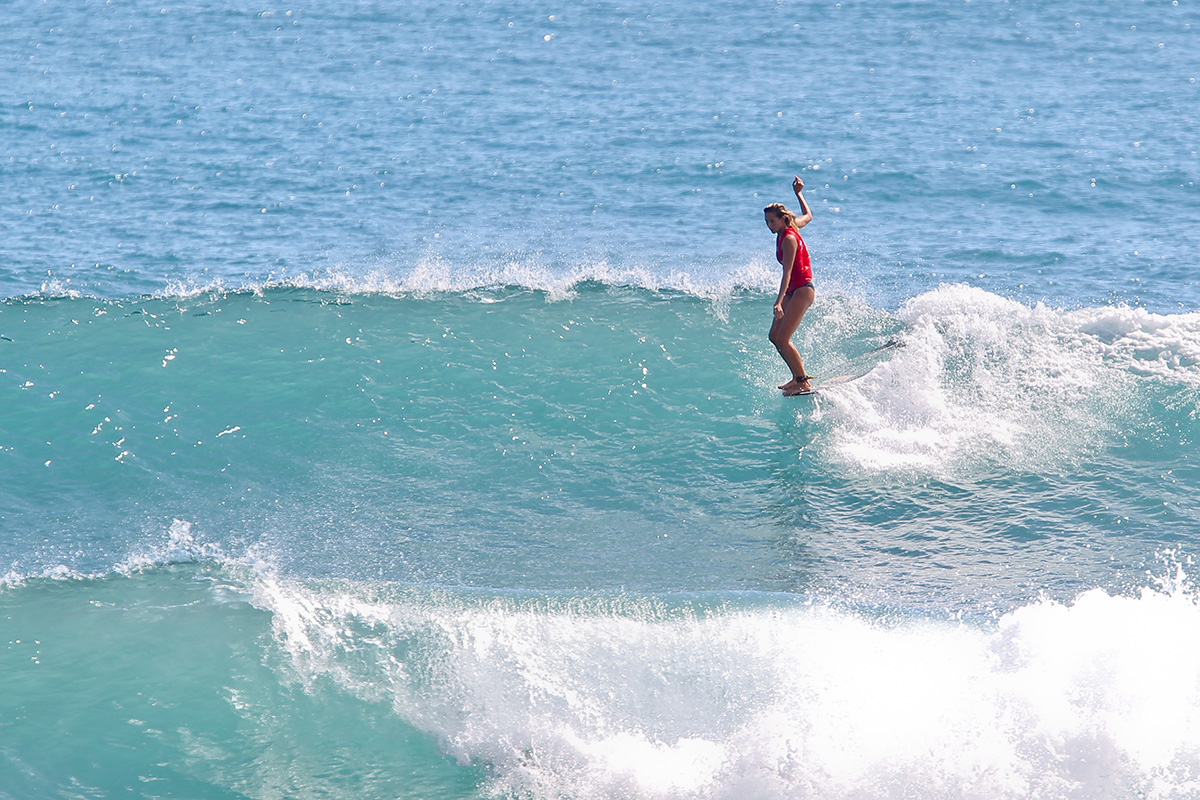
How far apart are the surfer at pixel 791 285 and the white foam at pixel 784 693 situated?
3365 mm

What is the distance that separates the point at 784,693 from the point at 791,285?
4643 millimetres

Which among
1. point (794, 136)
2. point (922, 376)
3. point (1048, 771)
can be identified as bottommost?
point (1048, 771)

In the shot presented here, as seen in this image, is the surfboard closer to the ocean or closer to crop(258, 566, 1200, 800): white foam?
the ocean

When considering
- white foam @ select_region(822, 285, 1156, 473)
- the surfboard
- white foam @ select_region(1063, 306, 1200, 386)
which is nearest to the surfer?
the surfboard

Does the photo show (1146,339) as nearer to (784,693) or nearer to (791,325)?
(791,325)

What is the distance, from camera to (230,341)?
1363cm

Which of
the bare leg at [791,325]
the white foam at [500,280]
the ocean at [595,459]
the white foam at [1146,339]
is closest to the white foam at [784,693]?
the ocean at [595,459]

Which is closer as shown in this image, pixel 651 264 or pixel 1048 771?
pixel 1048 771

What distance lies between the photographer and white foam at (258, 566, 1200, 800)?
733cm

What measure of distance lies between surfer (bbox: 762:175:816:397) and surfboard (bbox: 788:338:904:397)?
0.33 meters

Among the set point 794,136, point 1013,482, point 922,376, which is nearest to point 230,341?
point 922,376

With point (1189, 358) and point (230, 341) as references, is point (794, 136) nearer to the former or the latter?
point (1189, 358)

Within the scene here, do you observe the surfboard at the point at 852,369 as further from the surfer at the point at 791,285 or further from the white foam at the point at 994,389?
the surfer at the point at 791,285

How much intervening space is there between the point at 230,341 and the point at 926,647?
8920mm
